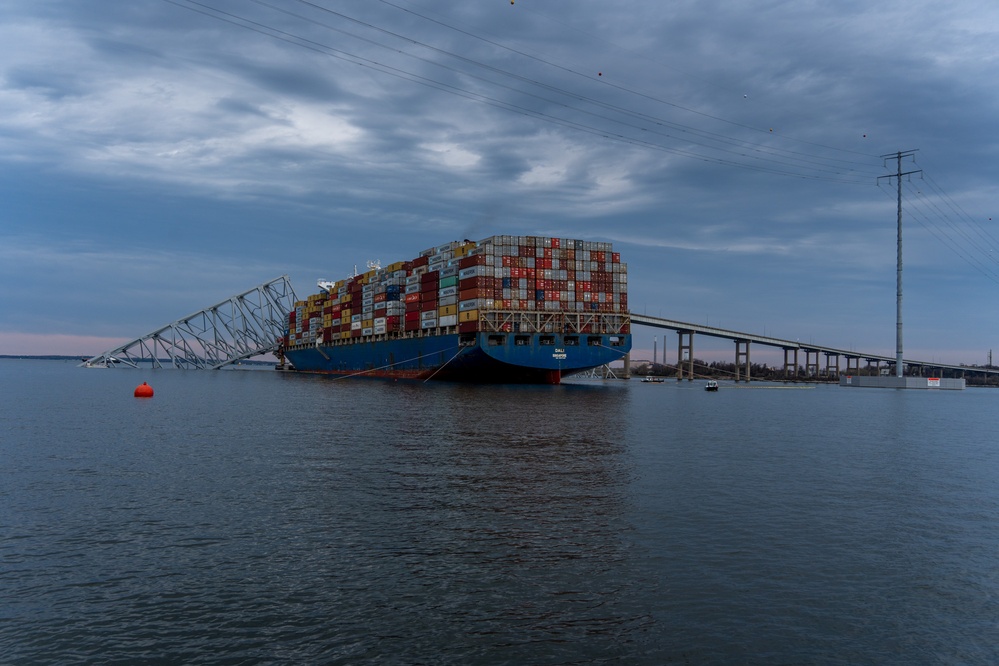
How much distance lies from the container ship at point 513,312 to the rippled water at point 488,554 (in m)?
66.5

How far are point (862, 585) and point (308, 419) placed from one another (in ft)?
136

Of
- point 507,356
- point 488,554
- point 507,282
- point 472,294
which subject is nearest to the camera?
point 488,554

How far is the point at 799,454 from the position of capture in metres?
36.9

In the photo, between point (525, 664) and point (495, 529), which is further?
point (495, 529)

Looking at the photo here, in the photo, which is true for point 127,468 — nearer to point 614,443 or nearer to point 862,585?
point 614,443

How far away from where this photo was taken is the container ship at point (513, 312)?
340ft

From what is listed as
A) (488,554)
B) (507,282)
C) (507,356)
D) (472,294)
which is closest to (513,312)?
(507,282)

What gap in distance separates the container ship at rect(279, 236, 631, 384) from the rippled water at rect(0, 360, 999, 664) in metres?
66.5

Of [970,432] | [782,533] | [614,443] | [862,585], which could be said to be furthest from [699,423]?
[862,585]

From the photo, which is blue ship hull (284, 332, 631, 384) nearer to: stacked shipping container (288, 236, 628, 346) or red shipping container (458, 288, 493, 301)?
stacked shipping container (288, 236, 628, 346)

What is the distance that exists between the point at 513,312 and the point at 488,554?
86.4 metres

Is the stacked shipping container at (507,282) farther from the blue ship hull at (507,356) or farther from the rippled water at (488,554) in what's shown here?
the rippled water at (488,554)

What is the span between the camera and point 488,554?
17469mm

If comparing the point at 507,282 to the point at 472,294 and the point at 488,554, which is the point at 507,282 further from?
the point at 488,554
